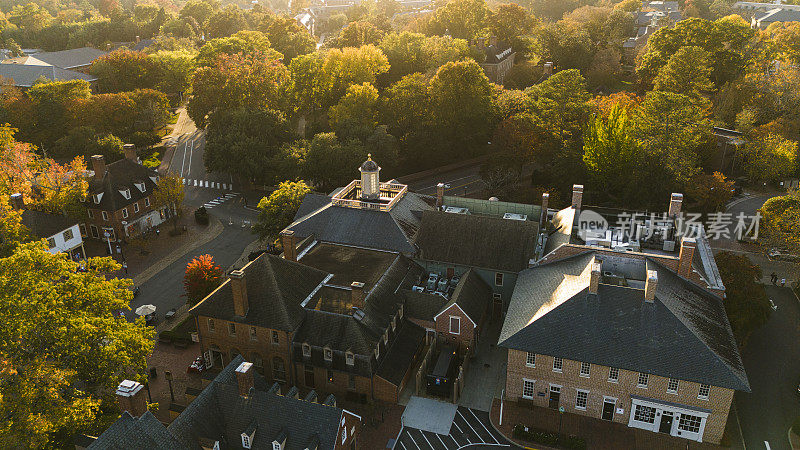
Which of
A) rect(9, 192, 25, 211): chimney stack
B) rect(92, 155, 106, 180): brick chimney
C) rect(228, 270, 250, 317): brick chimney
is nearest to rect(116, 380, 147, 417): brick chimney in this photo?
rect(228, 270, 250, 317): brick chimney

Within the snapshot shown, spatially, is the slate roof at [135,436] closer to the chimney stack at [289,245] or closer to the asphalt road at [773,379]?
the chimney stack at [289,245]

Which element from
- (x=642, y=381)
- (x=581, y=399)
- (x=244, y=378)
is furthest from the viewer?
(x=581, y=399)

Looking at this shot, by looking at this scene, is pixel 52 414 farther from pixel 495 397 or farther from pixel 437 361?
pixel 495 397

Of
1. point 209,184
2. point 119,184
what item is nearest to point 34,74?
point 209,184

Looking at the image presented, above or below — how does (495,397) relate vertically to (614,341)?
below

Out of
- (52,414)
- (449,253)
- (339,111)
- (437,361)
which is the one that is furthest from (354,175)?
(52,414)

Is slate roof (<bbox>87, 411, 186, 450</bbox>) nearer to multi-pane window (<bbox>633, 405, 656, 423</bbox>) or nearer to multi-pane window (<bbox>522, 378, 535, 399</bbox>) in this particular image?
multi-pane window (<bbox>522, 378, 535, 399</bbox>)

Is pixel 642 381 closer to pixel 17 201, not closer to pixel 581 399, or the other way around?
pixel 581 399
